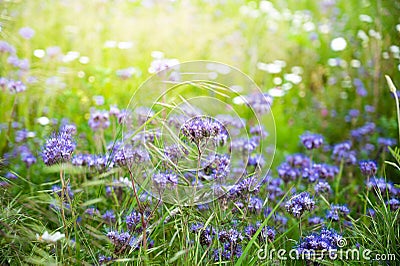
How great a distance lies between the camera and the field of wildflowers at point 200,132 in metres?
1.85

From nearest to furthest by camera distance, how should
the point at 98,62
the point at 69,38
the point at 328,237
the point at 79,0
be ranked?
the point at 328,237
the point at 98,62
the point at 69,38
the point at 79,0

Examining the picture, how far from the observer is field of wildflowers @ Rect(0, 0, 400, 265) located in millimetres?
A: 1847

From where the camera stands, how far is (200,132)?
1.73 meters

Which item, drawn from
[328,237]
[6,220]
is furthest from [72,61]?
[328,237]

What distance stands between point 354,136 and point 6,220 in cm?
224

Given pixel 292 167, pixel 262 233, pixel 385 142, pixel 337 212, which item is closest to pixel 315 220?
pixel 337 212

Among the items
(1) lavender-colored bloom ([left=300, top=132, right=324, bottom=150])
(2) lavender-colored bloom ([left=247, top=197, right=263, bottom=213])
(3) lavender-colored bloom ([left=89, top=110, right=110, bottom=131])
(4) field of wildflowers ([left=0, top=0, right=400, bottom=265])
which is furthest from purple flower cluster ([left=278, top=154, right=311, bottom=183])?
(3) lavender-colored bloom ([left=89, top=110, right=110, bottom=131])

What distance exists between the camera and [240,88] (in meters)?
3.15

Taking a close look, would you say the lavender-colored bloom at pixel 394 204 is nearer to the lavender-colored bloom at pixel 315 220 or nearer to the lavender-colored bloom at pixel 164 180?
the lavender-colored bloom at pixel 315 220

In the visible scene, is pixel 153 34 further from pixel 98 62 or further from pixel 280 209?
pixel 280 209

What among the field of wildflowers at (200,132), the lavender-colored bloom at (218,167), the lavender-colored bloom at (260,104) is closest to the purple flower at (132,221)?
the field of wildflowers at (200,132)

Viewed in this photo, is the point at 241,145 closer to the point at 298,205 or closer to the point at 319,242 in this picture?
the point at 298,205

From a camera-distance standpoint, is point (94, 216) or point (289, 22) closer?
point (94, 216)

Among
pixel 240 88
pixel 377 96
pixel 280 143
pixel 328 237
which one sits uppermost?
pixel 328 237
